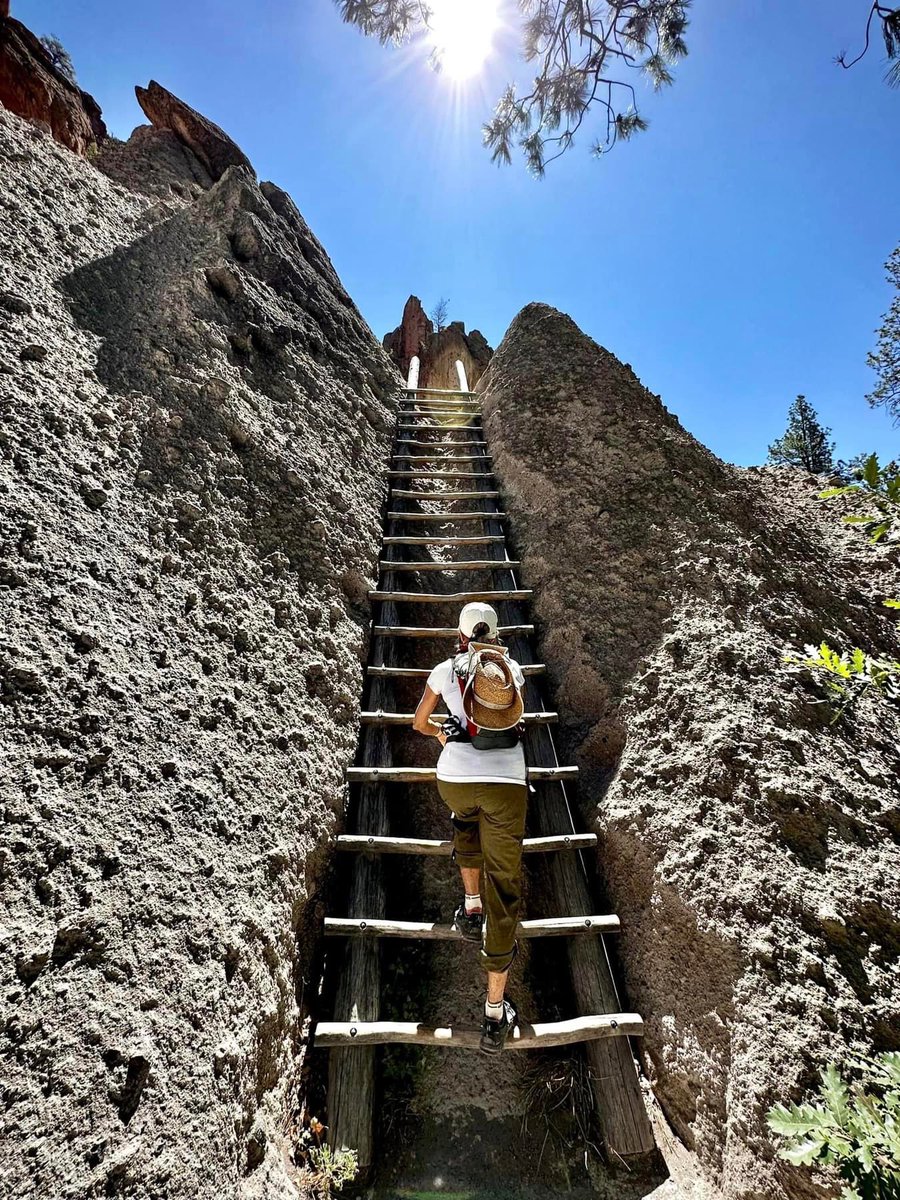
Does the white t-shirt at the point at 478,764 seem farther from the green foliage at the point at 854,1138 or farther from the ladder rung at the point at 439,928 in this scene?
the green foliage at the point at 854,1138

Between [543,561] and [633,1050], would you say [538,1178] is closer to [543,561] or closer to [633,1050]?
[633,1050]

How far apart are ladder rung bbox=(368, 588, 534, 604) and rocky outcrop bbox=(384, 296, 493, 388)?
12814 mm

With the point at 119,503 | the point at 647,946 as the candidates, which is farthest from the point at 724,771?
the point at 119,503

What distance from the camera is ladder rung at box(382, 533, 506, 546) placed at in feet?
14.8

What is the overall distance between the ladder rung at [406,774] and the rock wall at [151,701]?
13 cm

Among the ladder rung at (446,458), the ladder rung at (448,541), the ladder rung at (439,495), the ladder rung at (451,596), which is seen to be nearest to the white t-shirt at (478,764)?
the ladder rung at (451,596)

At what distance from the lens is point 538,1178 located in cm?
202

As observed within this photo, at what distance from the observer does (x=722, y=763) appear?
2551 millimetres

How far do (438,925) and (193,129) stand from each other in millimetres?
12474

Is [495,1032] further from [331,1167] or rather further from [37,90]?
[37,90]

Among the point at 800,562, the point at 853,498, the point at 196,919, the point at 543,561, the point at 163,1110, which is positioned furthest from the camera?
the point at 853,498

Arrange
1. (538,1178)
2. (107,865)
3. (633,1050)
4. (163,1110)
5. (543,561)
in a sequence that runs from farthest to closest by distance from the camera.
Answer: (543,561)
(633,1050)
(538,1178)
(107,865)
(163,1110)

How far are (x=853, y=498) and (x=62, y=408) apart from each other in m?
5.52

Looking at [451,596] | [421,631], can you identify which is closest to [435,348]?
[451,596]
